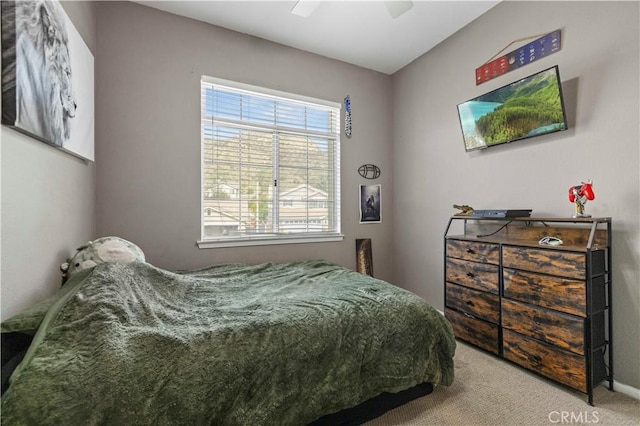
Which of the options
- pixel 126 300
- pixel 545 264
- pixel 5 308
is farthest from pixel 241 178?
pixel 545 264

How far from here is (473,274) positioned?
225cm

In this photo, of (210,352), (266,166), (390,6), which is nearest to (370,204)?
(266,166)

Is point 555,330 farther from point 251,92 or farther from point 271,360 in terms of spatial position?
point 251,92

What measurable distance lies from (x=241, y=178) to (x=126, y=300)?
178cm

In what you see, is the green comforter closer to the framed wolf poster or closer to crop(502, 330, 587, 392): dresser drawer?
crop(502, 330, 587, 392): dresser drawer

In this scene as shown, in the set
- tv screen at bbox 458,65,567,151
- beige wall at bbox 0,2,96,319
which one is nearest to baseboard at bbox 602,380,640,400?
tv screen at bbox 458,65,567,151

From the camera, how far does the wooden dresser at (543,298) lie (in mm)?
1647

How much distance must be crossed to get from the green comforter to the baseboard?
42.8 inches

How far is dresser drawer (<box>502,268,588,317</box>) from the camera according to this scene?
1.65m

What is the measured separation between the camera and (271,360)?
1.26 m

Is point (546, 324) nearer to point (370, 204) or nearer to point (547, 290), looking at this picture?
point (547, 290)

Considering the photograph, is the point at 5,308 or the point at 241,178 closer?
the point at 5,308

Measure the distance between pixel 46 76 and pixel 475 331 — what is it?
10.7 ft

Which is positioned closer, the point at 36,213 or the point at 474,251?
the point at 36,213
